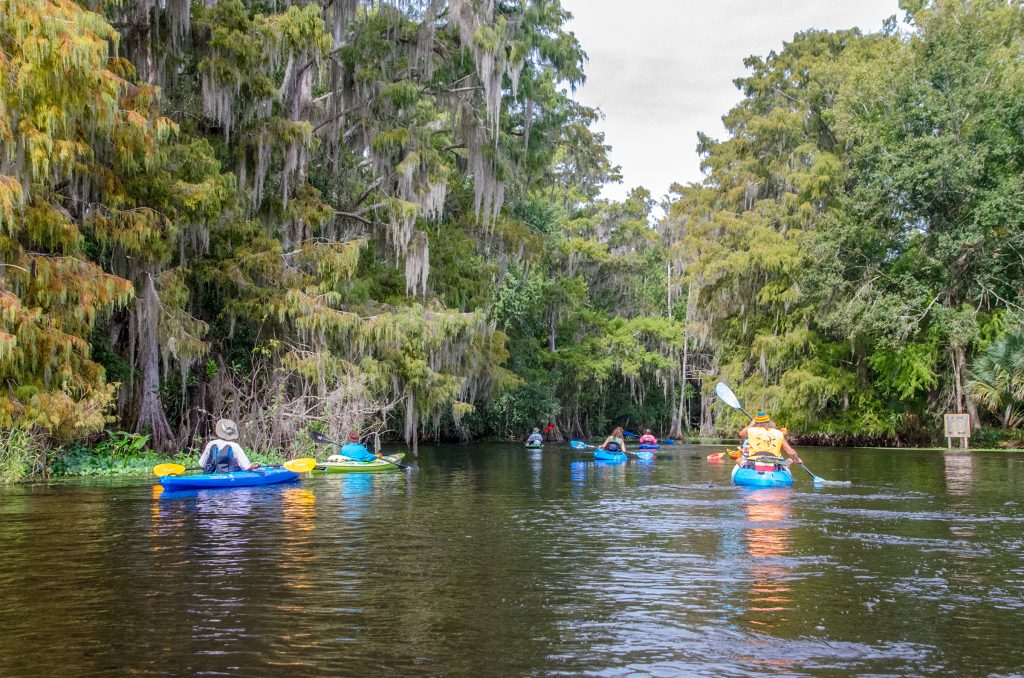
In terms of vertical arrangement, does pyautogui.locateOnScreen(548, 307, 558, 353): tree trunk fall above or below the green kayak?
above

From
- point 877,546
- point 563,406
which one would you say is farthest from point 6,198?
point 563,406

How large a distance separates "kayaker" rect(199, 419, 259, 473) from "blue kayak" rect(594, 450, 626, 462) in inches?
528

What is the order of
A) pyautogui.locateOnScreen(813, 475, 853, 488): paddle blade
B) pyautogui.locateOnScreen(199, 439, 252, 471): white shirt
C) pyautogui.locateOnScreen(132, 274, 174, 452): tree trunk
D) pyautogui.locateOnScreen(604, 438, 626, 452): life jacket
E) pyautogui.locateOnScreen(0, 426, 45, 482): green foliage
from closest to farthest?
pyautogui.locateOnScreen(199, 439, 252, 471): white shirt → pyautogui.locateOnScreen(0, 426, 45, 482): green foliage → pyautogui.locateOnScreen(813, 475, 853, 488): paddle blade → pyautogui.locateOnScreen(132, 274, 174, 452): tree trunk → pyautogui.locateOnScreen(604, 438, 626, 452): life jacket

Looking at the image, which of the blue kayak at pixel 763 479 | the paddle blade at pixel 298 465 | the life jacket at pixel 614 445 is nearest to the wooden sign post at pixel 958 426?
the life jacket at pixel 614 445

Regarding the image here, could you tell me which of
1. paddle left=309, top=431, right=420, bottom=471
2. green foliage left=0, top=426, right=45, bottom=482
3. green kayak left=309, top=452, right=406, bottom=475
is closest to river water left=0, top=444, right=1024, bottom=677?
green foliage left=0, top=426, right=45, bottom=482

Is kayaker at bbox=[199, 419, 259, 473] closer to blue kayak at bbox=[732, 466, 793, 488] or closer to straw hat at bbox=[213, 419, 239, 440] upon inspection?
straw hat at bbox=[213, 419, 239, 440]

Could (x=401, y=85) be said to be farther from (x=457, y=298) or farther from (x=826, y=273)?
(x=826, y=273)

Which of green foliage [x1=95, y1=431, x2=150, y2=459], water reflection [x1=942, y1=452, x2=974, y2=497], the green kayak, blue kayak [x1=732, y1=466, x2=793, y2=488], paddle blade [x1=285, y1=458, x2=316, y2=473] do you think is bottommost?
water reflection [x1=942, y1=452, x2=974, y2=497]

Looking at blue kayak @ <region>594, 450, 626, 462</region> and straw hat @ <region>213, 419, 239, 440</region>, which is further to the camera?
blue kayak @ <region>594, 450, 626, 462</region>

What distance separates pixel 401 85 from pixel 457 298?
884cm

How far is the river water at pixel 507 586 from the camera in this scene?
5973 mm

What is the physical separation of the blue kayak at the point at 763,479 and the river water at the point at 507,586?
2.46m

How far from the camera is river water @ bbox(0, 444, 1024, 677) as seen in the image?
19.6 feet

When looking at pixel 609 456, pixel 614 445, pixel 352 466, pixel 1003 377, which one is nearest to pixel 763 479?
pixel 352 466
